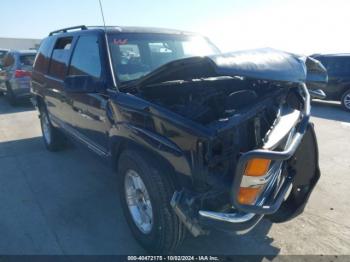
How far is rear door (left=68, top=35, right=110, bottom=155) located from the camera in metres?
3.28

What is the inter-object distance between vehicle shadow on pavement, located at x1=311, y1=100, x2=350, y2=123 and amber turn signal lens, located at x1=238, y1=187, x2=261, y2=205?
7212 mm

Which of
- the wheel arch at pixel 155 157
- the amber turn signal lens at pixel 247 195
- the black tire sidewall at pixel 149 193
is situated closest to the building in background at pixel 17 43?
the wheel arch at pixel 155 157

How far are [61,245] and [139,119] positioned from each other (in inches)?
56.9

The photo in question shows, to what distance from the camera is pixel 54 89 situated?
4.66 meters

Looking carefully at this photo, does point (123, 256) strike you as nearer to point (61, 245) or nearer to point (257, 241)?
point (61, 245)

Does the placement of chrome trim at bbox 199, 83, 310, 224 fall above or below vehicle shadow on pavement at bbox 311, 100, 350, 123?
above

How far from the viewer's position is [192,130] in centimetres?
217

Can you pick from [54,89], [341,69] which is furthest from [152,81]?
[341,69]

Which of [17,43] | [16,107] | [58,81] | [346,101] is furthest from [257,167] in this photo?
[17,43]

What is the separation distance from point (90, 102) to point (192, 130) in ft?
5.59

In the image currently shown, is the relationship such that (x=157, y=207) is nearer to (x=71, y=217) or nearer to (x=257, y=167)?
(x=257, y=167)

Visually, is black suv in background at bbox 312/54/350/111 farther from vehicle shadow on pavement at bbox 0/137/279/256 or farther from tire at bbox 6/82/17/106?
tire at bbox 6/82/17/106

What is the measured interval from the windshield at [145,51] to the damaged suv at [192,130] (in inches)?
0.5

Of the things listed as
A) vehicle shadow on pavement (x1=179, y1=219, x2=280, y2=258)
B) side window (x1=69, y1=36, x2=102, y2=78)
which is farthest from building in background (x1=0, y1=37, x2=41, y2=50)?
vehicle shadow on pavement (x1=179, y1=219, x2=280, y2=258)
